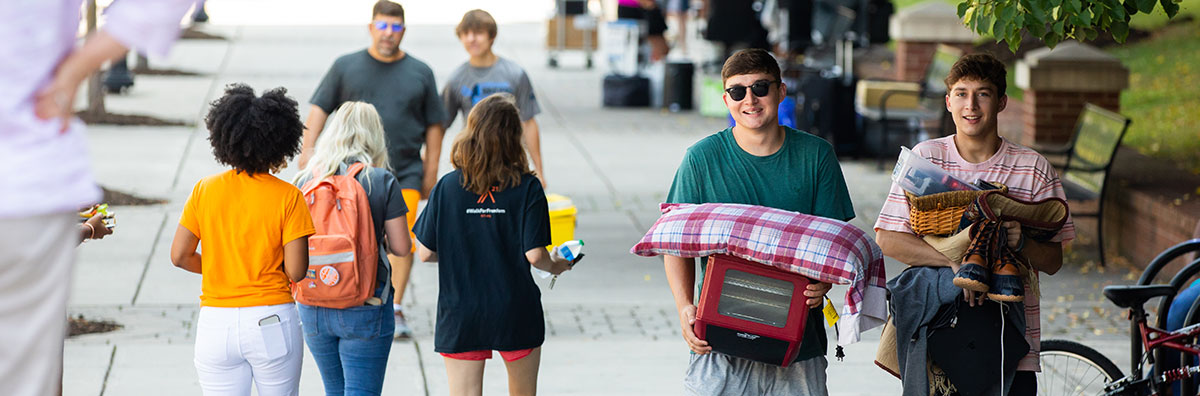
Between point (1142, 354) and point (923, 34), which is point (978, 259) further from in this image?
point (923, 34)

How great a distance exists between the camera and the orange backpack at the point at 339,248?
5020 millimetres

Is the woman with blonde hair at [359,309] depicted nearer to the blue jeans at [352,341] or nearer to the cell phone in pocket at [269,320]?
the blue jeans at [352,341]

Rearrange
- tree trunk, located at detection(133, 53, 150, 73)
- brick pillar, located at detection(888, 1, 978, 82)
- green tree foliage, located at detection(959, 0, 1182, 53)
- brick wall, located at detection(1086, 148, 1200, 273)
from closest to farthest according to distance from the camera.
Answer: green tree foliage, located at detection(959, 0, 1182, 53) → brick wall, located at detection(1086, 148, 1200, 273) → brick pillar, located at detection(888, 1, 978, 82) → tree trunk, located at detection(133, 53, 150, 73)

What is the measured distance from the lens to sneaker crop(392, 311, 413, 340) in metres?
7.37

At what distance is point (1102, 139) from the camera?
995 cm

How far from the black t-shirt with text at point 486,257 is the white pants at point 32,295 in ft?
9.96

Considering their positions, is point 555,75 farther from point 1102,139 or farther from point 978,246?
point 978,246

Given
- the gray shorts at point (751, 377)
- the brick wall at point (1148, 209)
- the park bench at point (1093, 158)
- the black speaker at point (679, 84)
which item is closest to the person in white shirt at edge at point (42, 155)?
the gray shorts at point (751, 377)

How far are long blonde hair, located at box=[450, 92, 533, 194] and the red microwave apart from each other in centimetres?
118

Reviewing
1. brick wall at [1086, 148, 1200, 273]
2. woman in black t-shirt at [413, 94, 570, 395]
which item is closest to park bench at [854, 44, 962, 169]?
brick wall at [1086, 148, 1200, 273]

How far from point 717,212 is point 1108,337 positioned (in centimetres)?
444

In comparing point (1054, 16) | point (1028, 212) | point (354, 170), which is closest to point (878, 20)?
point (1054, 16)

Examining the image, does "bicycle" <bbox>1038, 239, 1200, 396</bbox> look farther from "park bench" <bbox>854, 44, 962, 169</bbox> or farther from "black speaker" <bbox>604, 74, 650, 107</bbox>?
"black speaker" <bbox>604, 74, 650, 107</bbox>

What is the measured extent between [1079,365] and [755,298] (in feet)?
6.22
